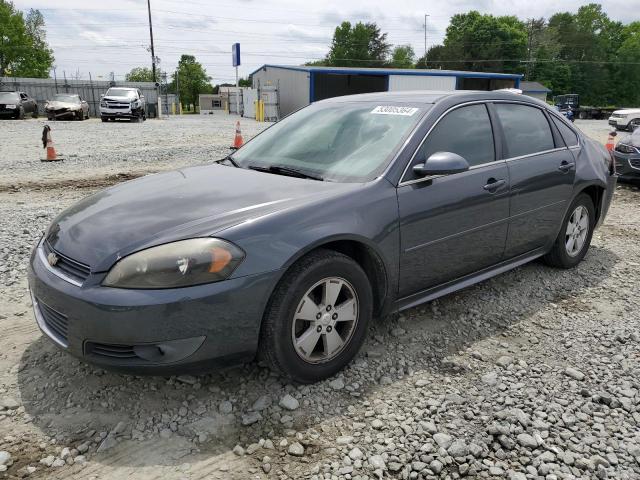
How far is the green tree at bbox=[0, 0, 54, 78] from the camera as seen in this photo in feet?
199

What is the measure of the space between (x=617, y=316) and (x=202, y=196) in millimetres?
3138

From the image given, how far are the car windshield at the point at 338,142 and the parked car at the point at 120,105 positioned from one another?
82.2 feet

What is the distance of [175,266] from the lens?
2.47 m

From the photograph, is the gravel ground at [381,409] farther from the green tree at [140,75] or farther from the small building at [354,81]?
the green tree at [140,75]

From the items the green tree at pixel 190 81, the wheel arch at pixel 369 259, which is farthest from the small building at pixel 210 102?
the wheel arch at pixel 369 259

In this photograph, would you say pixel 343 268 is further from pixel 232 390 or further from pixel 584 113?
pixel 584 113

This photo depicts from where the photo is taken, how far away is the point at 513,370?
3172 mm

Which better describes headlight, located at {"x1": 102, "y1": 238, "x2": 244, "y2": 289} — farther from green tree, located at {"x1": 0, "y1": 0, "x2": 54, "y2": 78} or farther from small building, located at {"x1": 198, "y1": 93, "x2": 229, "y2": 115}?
small building, located at {"x1": 198, "y1": 93, "x2": 229, "y2": 115}

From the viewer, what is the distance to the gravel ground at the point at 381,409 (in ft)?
7.81

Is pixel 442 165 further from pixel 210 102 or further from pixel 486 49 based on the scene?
pixel 210 102

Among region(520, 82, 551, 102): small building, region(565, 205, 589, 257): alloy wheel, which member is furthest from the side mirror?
region(520, 82, 551, 102): small building

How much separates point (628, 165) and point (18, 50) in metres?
69.0

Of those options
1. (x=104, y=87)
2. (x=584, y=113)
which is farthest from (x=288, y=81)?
(x=584, y=113)

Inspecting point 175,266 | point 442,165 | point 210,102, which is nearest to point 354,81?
point 442,165
